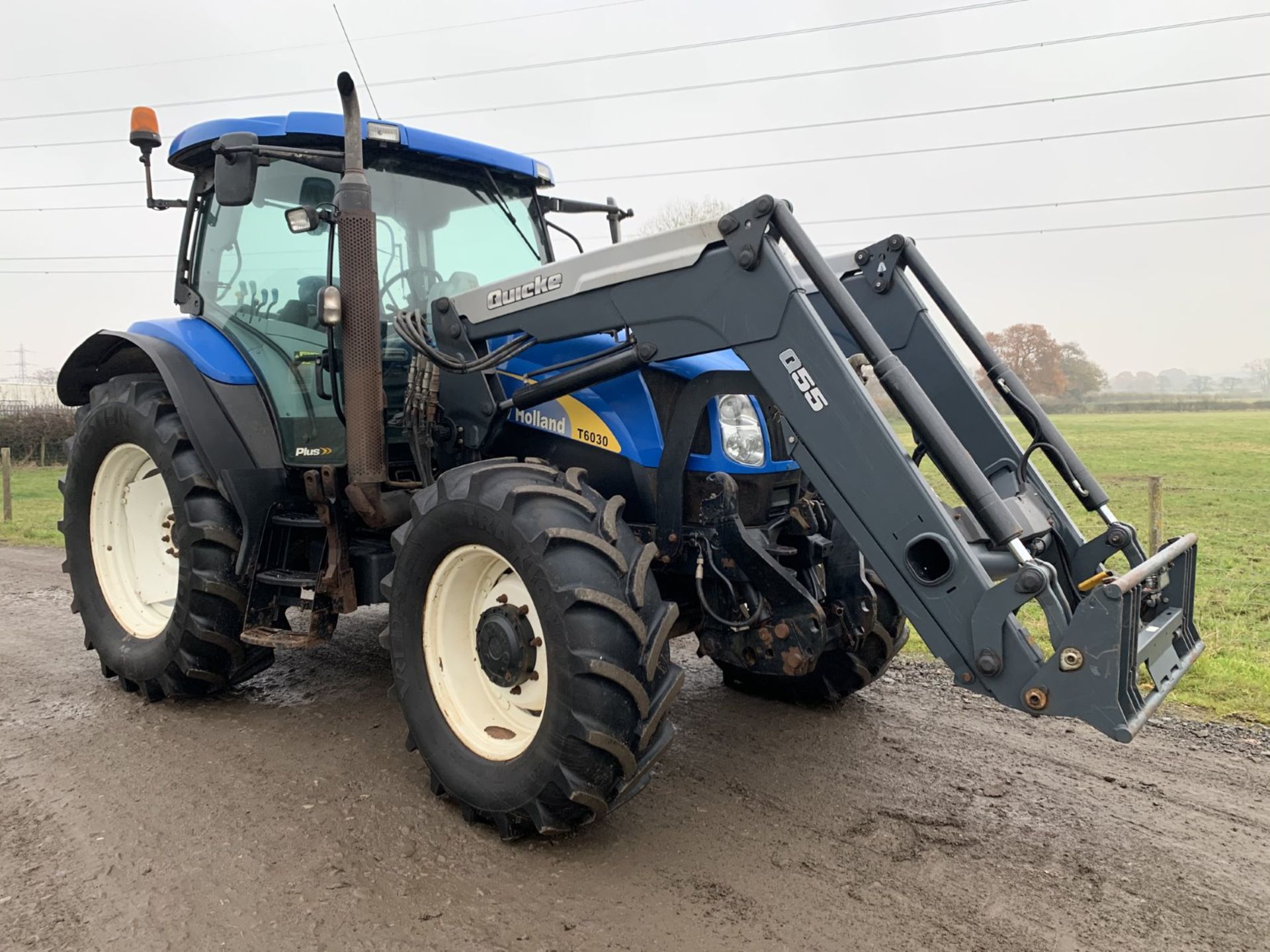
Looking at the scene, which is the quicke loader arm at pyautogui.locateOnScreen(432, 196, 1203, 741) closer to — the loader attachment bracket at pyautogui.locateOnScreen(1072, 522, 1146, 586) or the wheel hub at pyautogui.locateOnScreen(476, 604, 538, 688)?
the loader attachment bracket at pyautogui.locateOnScreen(1072, 522, 1146, 586)

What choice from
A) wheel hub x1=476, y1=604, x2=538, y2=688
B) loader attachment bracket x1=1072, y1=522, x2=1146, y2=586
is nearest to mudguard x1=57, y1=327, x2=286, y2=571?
wheel hub x1=476, y1=604, x2=538, y2=688

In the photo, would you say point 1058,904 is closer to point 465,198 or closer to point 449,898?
point 449,898

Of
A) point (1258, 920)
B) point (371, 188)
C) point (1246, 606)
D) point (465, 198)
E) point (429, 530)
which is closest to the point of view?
point (1258, 920)

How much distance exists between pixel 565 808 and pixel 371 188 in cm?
280

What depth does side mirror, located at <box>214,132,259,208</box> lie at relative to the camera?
12.4 ft

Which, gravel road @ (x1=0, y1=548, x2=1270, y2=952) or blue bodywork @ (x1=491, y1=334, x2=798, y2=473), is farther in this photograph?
blue bodywork @ (x1=491, y1=334, x2=798, y2=473)

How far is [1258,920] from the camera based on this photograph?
277 centimetres

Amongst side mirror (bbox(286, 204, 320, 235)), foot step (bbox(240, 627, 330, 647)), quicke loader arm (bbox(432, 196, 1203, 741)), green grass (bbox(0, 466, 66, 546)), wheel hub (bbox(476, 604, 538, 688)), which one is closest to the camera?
quicke loader arm (bbox(432, 196, 1203, 741))

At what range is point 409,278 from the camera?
4.48m

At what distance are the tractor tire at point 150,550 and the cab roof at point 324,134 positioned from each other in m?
1.15

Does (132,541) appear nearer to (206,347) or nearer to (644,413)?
(206,347)

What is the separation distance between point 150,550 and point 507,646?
2857 millimetres

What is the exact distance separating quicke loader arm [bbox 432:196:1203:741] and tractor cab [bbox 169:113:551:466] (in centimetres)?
56

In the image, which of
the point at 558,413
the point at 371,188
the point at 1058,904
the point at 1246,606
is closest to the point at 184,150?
the point at 371,188
